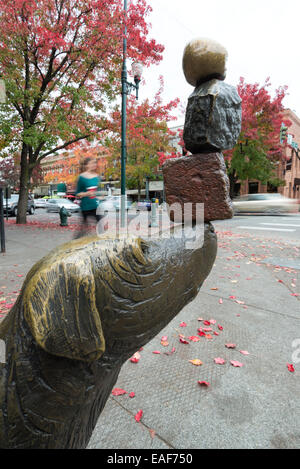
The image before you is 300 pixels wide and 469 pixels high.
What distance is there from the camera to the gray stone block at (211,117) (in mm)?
966

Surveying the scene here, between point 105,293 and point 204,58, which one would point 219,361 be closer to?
point 105,293

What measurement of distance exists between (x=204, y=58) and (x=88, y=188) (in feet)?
11.0

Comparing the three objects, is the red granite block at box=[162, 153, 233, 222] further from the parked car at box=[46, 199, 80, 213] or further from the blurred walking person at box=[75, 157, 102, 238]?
the parked car at box=[46, 199, 80, 213]

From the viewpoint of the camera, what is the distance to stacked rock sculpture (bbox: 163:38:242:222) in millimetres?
963

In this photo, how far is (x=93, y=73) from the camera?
9773 mm

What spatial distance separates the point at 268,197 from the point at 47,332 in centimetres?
115

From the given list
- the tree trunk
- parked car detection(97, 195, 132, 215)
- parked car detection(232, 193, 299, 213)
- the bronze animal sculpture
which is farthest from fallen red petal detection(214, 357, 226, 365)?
the tree trunk

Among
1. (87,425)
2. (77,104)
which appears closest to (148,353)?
(87,425)

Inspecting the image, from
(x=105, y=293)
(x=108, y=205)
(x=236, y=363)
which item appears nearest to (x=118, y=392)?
(x=236, y=363)

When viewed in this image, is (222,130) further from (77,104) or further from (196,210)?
(77,104)

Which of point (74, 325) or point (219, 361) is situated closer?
point (74, 325)

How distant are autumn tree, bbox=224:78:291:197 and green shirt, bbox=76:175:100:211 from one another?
1185 centimetres

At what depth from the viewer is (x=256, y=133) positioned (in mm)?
14867

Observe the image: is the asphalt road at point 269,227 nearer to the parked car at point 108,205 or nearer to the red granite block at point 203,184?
the parked car at point 108,205
